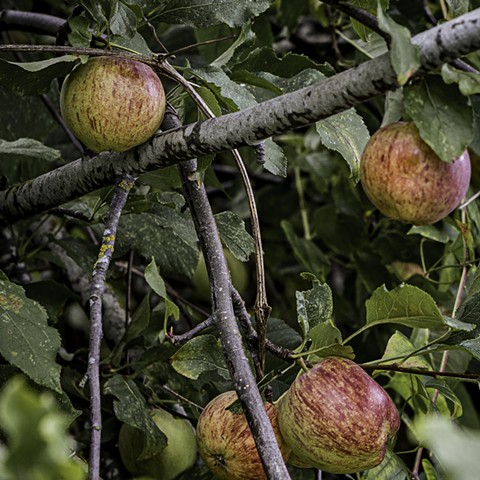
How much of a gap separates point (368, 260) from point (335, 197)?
0.17 meters

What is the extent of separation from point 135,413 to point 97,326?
314 mm

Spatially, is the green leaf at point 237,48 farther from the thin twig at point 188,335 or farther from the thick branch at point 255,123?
the thin twig at point 188,335

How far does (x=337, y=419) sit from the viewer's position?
0.71 meters

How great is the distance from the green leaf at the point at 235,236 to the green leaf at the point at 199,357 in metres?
0.15

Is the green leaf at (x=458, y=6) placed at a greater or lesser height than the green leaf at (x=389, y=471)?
greater

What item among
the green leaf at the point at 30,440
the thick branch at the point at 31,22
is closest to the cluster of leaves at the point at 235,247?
the green leaf at the point at 30,440

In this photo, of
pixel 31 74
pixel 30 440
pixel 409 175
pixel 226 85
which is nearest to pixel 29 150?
pixel 31 74

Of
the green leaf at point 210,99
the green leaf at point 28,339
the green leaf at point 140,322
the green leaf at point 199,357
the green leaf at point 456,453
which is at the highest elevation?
the green leaf at point 456,453

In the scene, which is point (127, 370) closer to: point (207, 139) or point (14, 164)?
point (14, 164)

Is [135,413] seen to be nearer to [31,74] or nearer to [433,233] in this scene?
[31,74]

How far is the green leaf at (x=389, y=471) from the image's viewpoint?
86 cm

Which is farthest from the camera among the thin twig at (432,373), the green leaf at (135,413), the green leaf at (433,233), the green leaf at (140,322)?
the green leaf at (433,233)

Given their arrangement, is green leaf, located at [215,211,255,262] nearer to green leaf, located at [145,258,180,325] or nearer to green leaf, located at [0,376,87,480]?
green leaf, located at [145,258,180,325]

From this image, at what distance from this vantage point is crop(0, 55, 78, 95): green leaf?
0.76 meters
